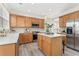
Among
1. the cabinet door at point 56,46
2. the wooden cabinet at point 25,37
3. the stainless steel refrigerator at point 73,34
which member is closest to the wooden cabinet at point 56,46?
the cabinet door at point 56,46

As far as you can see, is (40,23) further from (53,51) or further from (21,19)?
(53,51)

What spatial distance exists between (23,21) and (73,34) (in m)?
3.77

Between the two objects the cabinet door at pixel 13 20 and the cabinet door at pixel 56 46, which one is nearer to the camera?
the cabinet door at pixel 56 46

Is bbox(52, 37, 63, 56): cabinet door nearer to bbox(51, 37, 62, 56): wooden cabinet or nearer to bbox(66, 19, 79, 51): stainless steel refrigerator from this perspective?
bbox(51, 37, 62, 56): wooden cabinet

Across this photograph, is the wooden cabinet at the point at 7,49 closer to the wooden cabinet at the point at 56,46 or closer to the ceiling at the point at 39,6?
the wooden cabinet at the point at 56,46

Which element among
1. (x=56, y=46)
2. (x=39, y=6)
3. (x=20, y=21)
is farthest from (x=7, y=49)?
(x=20, y=21)

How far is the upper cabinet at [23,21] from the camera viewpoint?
629cm

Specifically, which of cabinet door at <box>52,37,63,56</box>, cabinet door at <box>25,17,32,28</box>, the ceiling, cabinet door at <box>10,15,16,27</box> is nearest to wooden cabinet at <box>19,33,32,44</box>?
cabinet door at <box>25,17,32,28</box>

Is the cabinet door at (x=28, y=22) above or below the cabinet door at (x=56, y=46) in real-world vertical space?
above

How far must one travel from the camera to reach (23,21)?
22.5 feet

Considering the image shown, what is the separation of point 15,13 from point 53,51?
14.6 ft

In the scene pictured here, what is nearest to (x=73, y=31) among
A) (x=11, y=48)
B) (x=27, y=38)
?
(x=27, y=38)

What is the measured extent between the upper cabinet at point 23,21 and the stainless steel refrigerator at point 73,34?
3158 mm

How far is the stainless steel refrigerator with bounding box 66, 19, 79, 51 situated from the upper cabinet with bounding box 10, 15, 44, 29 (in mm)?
3158
